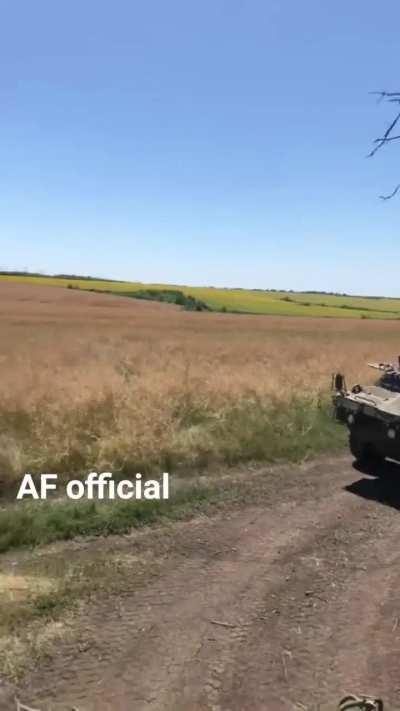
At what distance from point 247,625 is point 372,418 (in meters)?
4.39

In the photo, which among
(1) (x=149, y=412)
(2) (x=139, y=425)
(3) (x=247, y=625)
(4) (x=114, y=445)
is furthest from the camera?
(1) (x=149, y=412)

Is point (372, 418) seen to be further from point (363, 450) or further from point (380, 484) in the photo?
point (380, 484)

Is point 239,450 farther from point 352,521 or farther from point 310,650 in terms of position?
→ point 310,650

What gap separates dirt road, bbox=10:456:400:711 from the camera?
11.1ft

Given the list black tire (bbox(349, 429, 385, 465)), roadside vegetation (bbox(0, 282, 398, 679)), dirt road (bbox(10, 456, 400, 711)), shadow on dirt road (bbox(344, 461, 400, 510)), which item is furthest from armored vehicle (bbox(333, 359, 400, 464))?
dirt road (bbox(10, 456, 400, 711))

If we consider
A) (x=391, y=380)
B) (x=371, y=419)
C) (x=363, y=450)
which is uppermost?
(x=391, y=380)

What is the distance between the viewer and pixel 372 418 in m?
7.97

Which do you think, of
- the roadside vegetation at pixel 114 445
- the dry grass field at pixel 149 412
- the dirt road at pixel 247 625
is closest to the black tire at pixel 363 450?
the roadside vegetation at pixel 114 445

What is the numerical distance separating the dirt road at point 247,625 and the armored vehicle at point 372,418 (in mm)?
1539

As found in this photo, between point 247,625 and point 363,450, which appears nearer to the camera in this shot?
point 247,625

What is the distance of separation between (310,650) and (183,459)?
14.0ft

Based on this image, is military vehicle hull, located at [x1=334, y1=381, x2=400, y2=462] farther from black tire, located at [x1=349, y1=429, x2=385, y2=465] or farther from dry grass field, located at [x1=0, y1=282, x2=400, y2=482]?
dry grass field, located at [x1=0, y1=282, x2=400, y2=482]

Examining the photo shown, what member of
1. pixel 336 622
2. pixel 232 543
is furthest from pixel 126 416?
pixel 336 622

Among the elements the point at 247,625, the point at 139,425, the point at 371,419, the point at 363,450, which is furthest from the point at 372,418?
the point at 247,625
